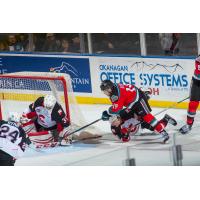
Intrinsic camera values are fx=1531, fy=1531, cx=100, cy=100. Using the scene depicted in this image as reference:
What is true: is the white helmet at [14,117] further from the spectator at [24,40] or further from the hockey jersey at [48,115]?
the spectator at [24,40]

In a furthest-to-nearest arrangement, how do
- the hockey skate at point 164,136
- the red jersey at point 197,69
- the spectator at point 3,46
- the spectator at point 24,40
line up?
the spectator at point 3,46 < the spectator at point 24,40 < the hockey skate at point 164,136 < the red jersey at point 197,69

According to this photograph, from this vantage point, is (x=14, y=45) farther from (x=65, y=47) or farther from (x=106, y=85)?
(x=106, y=85)

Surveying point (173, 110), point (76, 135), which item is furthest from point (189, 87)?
point (76, 135)

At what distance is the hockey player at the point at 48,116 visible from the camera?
1189 cm

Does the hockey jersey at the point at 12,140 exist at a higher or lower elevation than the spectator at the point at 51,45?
lower

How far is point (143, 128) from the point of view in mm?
11719

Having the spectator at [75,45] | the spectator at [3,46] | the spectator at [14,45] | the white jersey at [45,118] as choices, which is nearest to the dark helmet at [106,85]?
the spectator at [75,45]

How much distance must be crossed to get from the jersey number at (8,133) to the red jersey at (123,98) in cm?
77

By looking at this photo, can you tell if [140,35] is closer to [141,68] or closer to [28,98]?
[141,68]

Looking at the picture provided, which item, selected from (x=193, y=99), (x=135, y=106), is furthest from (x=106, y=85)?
(x=193, y=99)

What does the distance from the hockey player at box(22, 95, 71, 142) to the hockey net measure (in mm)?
40

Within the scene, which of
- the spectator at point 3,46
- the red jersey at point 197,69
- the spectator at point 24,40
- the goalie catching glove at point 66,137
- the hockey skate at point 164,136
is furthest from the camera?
the spectator at point 3,46

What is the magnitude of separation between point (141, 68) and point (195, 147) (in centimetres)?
75

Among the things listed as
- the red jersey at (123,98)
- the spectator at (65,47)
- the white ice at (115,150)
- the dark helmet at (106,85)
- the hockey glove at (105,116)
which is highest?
the spectator at (65,47)
